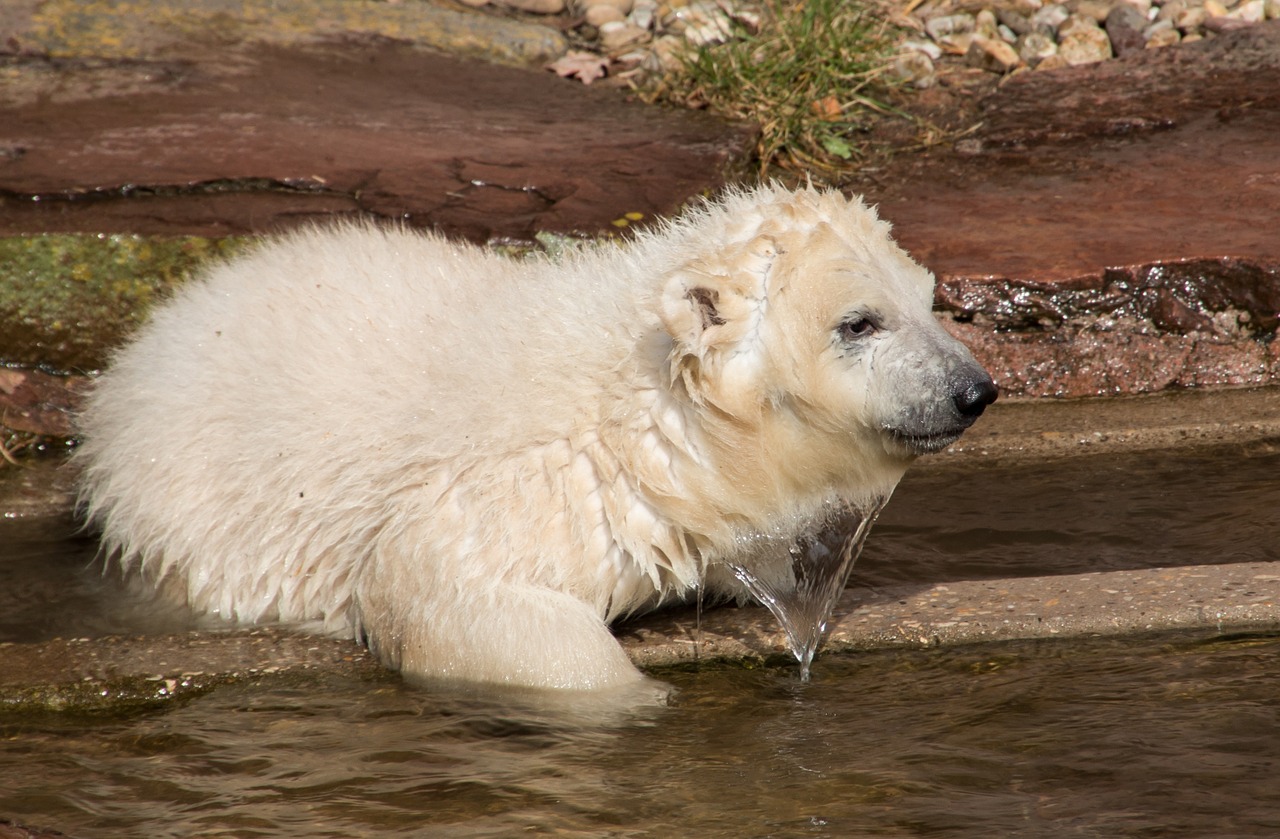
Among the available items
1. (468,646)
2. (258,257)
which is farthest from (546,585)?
(258,257)

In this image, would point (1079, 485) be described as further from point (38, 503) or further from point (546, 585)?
point (38, 503)

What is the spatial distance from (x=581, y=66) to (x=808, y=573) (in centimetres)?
494

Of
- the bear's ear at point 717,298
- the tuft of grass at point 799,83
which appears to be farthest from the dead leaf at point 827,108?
the bear's ear at point 717,298

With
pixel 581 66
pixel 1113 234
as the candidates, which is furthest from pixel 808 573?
pixel 581 66

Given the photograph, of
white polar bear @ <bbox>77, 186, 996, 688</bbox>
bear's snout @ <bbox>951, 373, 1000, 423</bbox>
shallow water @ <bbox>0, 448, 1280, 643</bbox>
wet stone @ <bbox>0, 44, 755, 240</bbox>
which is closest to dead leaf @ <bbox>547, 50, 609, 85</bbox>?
wet stone @ <bbox>0, 44, 755, 240</bbox>

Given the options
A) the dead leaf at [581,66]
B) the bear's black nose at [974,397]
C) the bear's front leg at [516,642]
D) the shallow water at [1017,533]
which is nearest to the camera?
the bear's black nose at [974,397]

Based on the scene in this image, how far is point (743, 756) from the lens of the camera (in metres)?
3.51

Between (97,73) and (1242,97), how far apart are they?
594cm

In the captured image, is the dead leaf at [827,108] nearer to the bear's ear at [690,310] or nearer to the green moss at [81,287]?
the green moss at [81,287]

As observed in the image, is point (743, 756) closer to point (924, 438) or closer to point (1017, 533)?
point (924, 438)

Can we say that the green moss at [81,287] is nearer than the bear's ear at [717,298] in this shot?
No

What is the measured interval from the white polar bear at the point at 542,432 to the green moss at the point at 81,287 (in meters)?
1.21

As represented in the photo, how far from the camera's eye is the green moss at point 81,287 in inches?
221

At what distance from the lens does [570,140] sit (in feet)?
23.0
